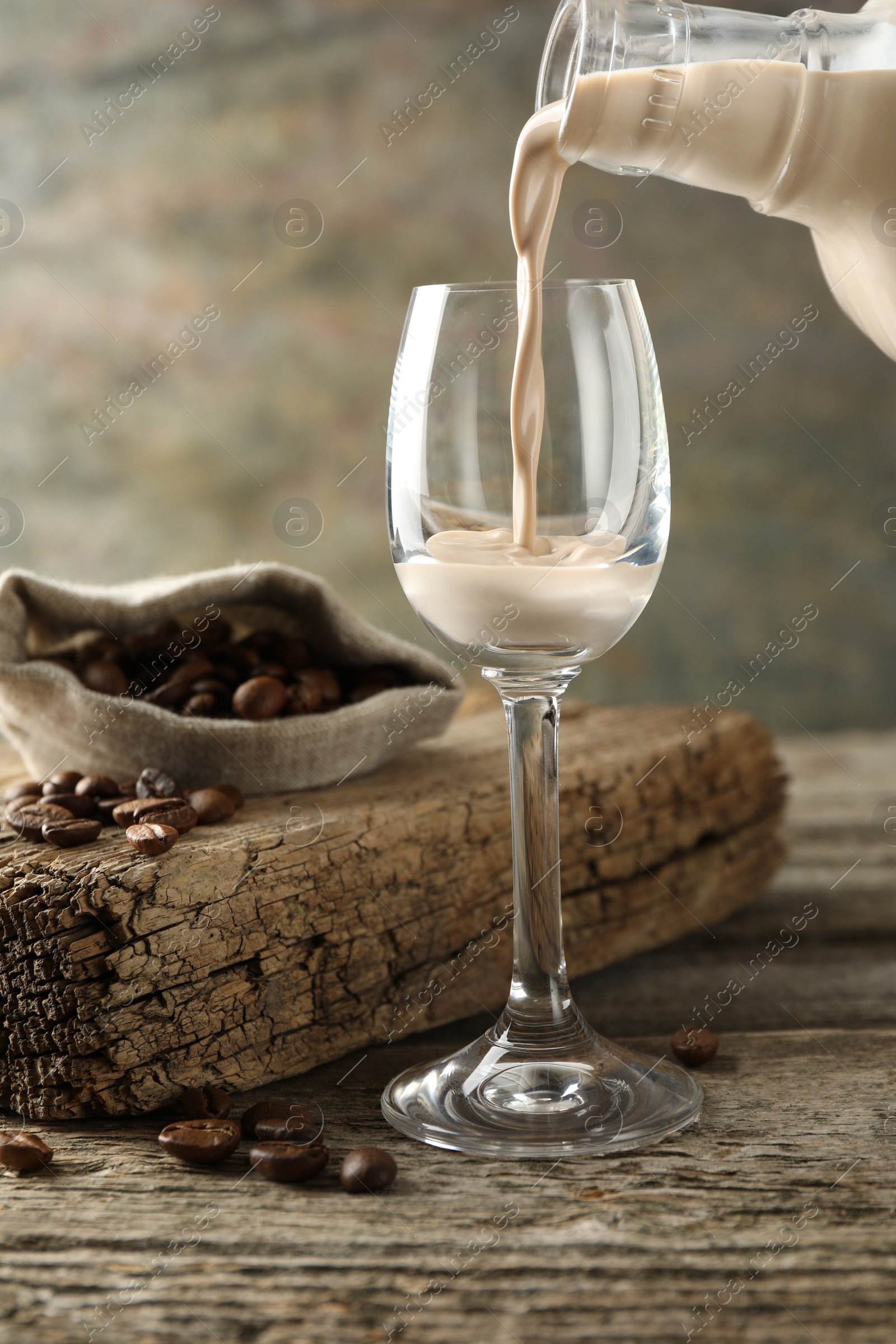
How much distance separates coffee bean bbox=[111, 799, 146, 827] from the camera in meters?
1.20

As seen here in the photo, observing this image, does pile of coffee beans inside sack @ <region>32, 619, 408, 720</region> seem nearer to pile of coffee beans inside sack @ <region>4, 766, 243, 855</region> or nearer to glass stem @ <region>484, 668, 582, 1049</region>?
pile of coffee beans inside sack @ <region>4, 766, 243, 855</region>

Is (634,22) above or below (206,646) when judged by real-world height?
above

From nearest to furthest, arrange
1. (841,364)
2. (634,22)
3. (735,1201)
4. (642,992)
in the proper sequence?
(735,1201)
(634,22)
(642,992)
(841,364)

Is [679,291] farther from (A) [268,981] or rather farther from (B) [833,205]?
(A) [268,981]

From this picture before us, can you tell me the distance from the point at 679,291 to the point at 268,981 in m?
2.44

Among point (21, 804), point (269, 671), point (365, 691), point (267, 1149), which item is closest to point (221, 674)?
point (269, 671)

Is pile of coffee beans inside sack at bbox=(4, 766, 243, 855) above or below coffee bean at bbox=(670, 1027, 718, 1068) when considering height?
above

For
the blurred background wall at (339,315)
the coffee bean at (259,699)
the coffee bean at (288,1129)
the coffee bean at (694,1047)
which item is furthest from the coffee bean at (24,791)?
the blurred background wall at (339,315)

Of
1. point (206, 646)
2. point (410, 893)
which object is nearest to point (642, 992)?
point (410, 893)

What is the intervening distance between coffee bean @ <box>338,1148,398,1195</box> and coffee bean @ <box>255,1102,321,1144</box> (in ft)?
0.16

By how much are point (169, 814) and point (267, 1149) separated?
32cm

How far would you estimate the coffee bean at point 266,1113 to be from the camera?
1.05 meters

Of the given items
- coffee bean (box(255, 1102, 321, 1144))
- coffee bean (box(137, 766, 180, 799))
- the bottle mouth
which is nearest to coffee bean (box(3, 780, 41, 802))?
coffee bean (box(137, 766, 180, 799))

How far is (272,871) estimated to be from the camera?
1159 millimetres
